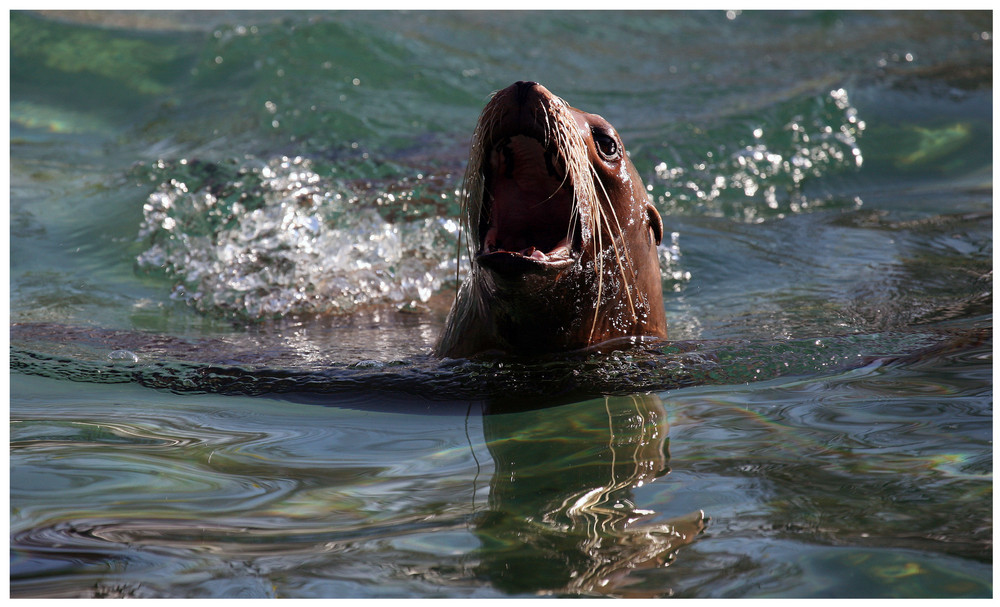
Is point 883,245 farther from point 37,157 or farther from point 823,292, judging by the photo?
point 37,157

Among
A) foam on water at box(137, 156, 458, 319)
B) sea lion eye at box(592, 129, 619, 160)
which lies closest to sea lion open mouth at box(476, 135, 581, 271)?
sea lion eye at box(592, 129, 619, 160)

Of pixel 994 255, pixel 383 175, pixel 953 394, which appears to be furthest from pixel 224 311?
pixel 994 255

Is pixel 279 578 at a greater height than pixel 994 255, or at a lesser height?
lesser

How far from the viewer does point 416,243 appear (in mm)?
5730

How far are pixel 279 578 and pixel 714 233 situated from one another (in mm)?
4854

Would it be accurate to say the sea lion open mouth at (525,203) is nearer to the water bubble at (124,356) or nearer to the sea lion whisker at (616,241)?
the sea lion whisker at (616,241)

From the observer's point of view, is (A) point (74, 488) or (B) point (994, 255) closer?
(A) point (74, 488)

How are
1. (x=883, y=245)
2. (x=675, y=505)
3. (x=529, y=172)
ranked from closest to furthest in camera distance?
(x=675, y=505) → (x=529, y=172) → (x=883, y=245)

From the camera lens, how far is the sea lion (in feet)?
9.74

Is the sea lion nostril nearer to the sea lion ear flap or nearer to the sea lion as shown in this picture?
the sea lion

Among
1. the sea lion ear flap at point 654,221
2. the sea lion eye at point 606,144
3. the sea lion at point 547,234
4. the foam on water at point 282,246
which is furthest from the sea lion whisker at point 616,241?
the foam on water at point 282,246

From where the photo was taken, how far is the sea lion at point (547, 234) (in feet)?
9.74

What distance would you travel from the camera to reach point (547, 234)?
3186 mm

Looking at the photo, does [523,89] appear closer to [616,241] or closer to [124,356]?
[616,241]
